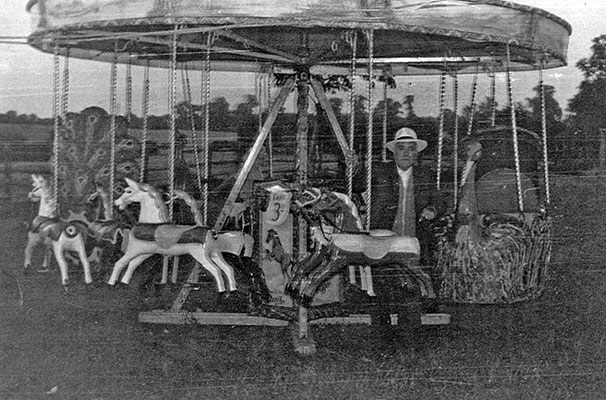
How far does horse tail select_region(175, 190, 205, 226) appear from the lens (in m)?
4.25

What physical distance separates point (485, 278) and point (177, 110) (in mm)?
1717

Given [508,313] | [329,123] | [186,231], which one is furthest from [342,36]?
[508,313]

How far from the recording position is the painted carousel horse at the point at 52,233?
4.13 meters

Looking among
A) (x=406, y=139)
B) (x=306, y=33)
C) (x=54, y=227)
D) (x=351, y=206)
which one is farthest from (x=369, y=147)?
(x=54, y=227)

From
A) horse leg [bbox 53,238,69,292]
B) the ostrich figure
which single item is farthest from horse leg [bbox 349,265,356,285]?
horse leg [bbox 53,238,69,292]

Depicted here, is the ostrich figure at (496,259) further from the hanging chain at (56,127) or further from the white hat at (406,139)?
the hanging chain at (56,127)

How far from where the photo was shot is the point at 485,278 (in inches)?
168

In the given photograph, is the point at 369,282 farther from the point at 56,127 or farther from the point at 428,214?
the point at 56,127

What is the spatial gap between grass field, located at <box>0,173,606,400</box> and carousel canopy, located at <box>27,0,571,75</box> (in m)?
0.76

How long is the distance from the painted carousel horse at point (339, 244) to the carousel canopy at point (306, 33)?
0.72 metres

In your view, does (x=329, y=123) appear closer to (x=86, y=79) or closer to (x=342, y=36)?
(x=342, y=36)

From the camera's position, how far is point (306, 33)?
4.09m

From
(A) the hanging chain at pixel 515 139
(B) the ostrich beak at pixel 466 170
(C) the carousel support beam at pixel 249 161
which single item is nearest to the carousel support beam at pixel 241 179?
(C) the carousel support beam at pixel 249 161

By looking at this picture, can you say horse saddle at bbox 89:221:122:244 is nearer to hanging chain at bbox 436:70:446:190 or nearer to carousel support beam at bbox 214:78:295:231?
carousel support beam at bbox 214:78:295:231
